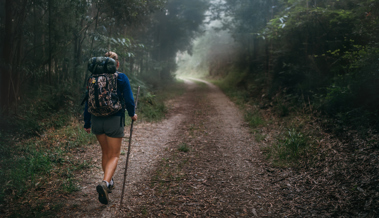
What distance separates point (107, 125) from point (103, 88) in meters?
0.54

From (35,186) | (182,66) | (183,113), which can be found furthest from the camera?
(182,66)

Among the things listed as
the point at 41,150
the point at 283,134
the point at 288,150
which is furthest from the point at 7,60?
the point at 283,134

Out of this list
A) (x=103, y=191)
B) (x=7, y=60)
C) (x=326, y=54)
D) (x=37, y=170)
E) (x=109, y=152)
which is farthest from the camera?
(x=326, y=54)

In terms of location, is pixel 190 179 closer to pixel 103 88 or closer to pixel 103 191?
pixel 103 191

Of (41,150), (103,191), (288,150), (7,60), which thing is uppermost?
(7,60)

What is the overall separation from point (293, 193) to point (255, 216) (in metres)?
0.97

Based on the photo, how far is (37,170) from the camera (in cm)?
415

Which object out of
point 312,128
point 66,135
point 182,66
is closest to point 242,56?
point 312,128

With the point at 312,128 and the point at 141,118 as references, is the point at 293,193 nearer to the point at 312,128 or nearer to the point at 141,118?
the point at 312,128

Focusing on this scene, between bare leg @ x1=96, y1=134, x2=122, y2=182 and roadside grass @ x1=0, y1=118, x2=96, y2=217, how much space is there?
83cm

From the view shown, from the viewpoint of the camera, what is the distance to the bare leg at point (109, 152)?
3344 mm

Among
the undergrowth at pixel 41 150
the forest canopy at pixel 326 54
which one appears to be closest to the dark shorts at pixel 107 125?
the undergrowth at pixel 41 150

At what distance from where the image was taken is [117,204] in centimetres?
333

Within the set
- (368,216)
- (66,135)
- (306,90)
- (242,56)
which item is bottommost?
(66,135)
